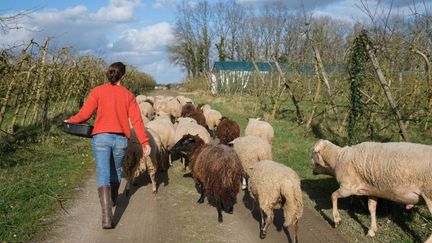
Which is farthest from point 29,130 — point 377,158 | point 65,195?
point 377,158

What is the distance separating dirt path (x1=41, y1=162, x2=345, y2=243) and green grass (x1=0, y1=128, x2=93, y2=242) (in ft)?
1.07

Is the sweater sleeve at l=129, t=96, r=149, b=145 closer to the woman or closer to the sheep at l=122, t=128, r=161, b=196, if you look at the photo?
the woman

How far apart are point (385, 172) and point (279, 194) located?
1536mm

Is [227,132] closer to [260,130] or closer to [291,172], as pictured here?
[260,130]

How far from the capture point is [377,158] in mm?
5895

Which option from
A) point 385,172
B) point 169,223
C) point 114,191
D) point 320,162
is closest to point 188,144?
point 114,191

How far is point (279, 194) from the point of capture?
5.82 meters

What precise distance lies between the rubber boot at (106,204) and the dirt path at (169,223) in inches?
5.4

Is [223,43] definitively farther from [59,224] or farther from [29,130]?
[59,224]

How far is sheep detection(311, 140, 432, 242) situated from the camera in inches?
208

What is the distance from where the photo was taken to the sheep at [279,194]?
566 cm

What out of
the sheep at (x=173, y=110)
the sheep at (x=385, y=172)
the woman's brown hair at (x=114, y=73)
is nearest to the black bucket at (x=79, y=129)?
the woman's brown hair at (x=114, y=73)

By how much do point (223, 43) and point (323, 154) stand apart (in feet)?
211

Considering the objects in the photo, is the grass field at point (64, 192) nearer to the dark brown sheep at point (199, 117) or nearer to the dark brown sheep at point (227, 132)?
the dark brown sheep at point (227, 132)
